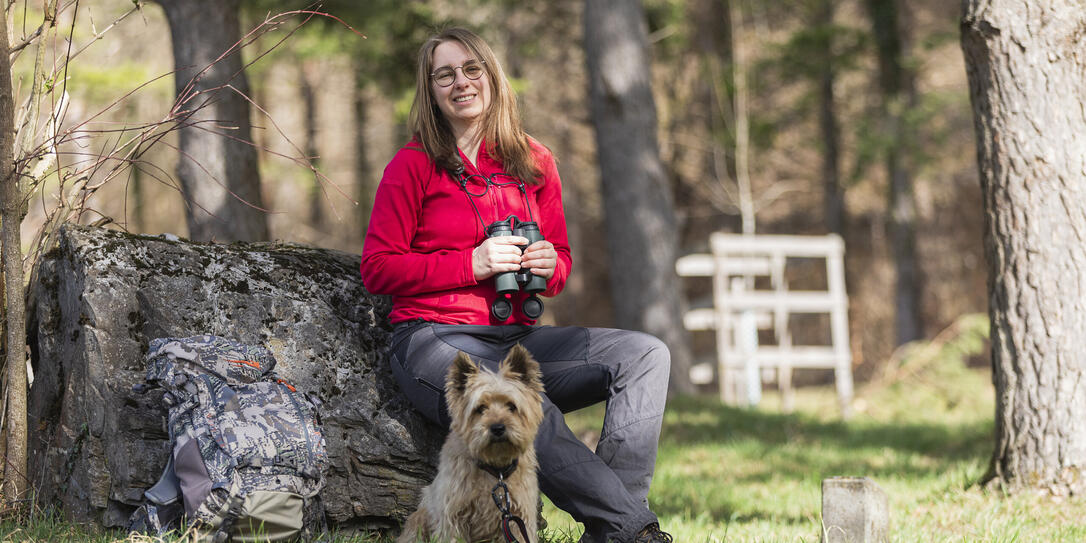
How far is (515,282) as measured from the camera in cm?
390

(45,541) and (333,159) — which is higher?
(333,159)

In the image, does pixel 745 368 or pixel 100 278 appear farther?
pixel 745 368

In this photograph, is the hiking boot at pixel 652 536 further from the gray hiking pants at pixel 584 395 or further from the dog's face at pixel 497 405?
the dog's face at pixel 497 405

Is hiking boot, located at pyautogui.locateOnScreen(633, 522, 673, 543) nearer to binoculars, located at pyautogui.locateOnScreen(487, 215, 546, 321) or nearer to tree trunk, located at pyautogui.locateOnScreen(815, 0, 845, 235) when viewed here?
binoculars, located at pyautogui.locateOnScreen(487, 215, 546, 321)

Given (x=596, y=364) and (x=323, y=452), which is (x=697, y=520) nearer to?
(x=596, y=364)

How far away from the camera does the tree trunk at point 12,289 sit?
4047 millimetres

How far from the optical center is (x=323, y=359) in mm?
4426

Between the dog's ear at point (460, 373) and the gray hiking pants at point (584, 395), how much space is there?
20 centimetres

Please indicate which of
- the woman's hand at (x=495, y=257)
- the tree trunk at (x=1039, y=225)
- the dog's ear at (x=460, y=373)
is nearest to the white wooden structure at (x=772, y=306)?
the tree trunk at (x=1039, y=225)

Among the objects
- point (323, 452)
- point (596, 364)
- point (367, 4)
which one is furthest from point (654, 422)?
point (367, 4)

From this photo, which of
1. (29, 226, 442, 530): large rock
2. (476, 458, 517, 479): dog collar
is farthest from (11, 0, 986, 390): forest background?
(476, 458, 517, 479): dog collar

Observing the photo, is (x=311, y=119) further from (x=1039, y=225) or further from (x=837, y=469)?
(x=1039, y=225)

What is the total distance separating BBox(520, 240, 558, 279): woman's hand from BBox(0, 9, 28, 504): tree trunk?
7.31 feet

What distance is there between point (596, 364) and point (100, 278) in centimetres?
219
